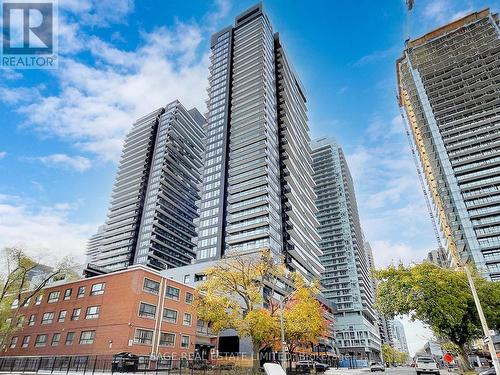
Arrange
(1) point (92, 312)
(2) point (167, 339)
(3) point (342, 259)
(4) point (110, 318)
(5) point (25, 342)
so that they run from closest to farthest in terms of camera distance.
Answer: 1. (4) point (110, 318)
2. (1) point (92, 312)
3. (2) point (167, 339)
4. (5) point (25, 342)
5. (3) point (342, 259)

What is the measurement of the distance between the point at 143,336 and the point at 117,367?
7.82 m

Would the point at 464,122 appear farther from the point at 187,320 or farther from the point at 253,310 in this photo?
the point at 253,310

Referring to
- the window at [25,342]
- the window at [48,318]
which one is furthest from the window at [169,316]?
the window at [25,342]

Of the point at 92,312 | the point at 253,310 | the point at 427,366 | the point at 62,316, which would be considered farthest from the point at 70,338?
the point at 427,366

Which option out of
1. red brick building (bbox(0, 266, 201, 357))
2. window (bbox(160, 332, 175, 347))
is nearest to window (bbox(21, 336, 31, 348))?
red brick building (bbox(0, 266, 201, 357))

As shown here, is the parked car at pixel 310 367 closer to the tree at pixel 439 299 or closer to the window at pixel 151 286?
the tree at pixel 439 299

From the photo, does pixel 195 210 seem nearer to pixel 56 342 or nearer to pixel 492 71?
pixel 56 342

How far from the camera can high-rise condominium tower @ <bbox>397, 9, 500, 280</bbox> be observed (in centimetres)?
8981

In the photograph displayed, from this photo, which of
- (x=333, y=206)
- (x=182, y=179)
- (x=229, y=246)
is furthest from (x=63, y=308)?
(x=333, y=206)

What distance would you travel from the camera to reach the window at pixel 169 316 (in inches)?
1609

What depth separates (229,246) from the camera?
88125 mm

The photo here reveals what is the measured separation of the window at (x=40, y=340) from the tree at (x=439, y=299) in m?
41.6

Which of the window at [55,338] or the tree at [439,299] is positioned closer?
the tree at [439,299]

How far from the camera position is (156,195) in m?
123
